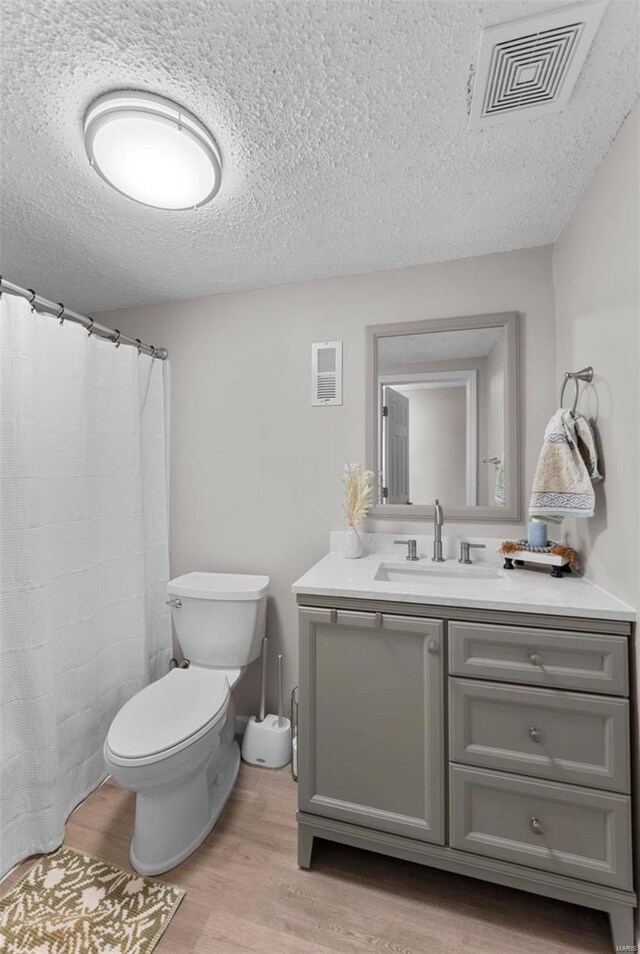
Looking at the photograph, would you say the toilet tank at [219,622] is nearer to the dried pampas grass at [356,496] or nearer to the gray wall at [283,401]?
the gray wall at [283,401]

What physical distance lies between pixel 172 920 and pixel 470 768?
99 centimetres

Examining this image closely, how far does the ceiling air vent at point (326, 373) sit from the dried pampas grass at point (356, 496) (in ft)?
1.25

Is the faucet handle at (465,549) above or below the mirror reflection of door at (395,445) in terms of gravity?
below

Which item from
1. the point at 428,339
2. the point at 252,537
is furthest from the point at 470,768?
the point at 428,339

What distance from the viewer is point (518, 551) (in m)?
1.58

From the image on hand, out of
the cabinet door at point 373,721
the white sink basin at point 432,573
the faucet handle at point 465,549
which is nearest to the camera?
the cabinet door at point 373,721

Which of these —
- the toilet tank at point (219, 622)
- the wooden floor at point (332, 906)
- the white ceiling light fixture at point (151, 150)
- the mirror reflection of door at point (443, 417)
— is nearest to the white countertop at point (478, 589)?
the mirror reflection of door at point (443, 417)

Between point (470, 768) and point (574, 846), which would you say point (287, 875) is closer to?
point (470, 768)

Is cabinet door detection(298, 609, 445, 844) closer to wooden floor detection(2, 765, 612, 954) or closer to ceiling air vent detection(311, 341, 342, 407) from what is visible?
wooden floor detection(2, 765, 612, 954)

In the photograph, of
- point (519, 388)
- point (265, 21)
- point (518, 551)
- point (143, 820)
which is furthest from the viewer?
point (519, 388)

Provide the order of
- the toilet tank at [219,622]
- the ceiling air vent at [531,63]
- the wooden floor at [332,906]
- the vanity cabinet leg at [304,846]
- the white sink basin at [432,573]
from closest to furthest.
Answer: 1. the ceiling air vent at [531,63]
2. the wooden floor at [332,906]
3. the vanity cabinet leg at [304,846]
4. the white sink basin at [432,573]
5. the toilet tank at [219,622]

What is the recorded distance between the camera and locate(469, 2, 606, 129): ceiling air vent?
2.80ft

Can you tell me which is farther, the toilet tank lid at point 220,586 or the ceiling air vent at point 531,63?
the toilet tank lid at point 220,586

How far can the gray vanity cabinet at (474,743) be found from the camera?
113 cm
